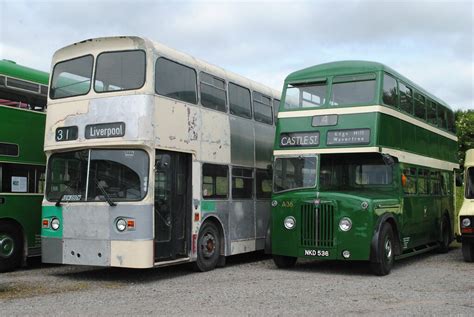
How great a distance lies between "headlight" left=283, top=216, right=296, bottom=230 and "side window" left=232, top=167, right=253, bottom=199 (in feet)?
4.81

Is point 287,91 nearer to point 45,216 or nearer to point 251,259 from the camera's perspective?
point 251,259

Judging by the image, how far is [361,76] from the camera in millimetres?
12109

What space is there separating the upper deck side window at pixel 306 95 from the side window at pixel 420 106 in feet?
9.68

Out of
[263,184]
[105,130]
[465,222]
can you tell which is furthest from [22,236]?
[465,222]

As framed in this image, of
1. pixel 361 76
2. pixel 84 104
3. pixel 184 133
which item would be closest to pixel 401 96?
pixel 361 76

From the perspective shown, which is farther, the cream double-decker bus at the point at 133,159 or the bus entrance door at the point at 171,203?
the bus entrance door at the point at 171,203

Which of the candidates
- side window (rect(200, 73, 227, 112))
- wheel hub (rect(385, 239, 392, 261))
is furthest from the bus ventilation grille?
side window (rect(200, 73, 227, 112))

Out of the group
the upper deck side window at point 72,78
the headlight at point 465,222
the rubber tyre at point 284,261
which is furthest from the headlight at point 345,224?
the upper deck side window at point 72,78

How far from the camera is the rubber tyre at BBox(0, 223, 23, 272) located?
38.4ft

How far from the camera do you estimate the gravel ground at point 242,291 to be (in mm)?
8062

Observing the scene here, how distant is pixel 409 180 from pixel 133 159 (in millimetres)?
6227

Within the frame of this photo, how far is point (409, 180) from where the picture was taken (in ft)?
42.9

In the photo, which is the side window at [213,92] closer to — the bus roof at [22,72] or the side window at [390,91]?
the side window at [390,91]

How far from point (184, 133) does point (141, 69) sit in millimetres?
1515
